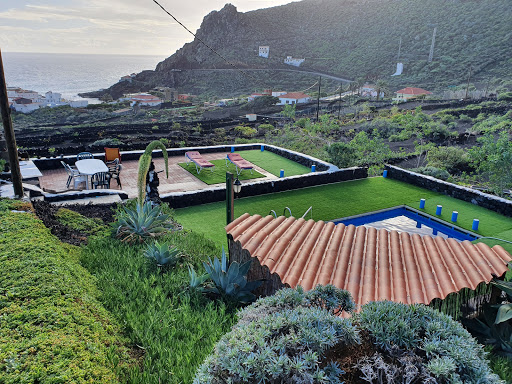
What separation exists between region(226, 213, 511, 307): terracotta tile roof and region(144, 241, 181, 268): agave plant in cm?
93

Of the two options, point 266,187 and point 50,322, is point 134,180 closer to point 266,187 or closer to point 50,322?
point 266,187

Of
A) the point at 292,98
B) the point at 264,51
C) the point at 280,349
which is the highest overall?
the point at 264,51

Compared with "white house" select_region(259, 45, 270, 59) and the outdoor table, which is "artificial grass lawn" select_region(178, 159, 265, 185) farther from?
"white house" select_region(259, 45, 270, 59)

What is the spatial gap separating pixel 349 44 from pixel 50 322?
9602 centimetres

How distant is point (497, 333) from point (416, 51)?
270 ft

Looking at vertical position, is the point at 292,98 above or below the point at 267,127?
above

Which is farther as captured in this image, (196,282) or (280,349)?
(196,282)

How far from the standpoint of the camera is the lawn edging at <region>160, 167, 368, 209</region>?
9875mm

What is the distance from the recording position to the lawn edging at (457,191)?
10531mm

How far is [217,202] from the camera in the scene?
34.2 ft

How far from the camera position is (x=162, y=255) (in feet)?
17.6

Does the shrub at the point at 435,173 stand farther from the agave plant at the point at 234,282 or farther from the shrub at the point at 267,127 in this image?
the shrub at the point at 267,127

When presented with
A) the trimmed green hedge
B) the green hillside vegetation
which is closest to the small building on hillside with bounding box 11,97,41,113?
the green hillside vegetation

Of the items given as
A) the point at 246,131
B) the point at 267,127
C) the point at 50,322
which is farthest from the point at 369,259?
the point at 267,127
